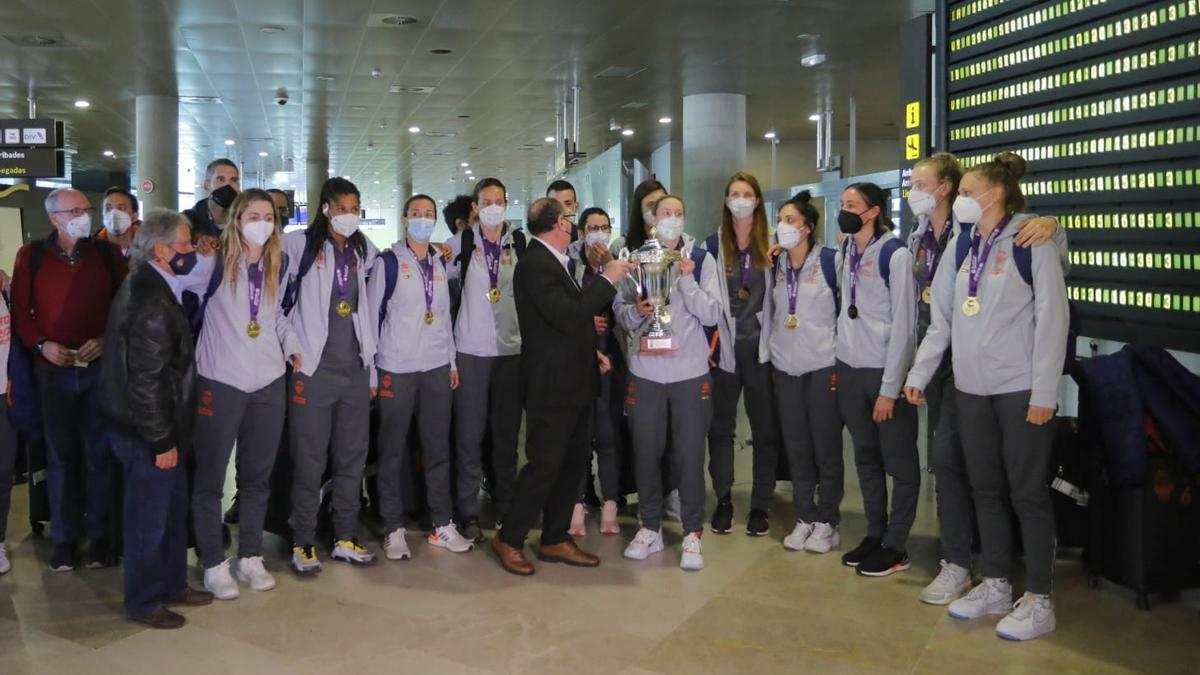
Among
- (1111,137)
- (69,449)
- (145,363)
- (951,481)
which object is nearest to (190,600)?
(145,363)

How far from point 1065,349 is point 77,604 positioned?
14.0ft

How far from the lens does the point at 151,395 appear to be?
12.4 feet

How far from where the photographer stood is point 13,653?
3.72 metres

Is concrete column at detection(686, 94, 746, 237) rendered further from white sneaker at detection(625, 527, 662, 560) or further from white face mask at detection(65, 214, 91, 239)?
white face mask at detection(65, 214, 91, 239)

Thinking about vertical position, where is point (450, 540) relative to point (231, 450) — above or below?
below

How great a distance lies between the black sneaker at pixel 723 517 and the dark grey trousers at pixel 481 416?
1.13 m

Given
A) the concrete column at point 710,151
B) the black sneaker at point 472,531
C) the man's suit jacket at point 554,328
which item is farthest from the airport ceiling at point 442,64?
the black sneaker at point 472,531

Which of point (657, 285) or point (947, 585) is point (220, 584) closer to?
point (657, 285)

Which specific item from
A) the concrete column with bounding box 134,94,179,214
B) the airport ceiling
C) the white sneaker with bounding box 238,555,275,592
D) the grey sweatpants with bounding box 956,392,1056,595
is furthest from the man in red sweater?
the concrete column with bounding box 134,94,179,214

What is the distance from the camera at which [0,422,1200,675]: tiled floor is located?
143 inches

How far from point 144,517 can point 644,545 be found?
2293 mm

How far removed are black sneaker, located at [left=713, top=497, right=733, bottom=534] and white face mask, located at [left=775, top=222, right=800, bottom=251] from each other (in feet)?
4.79

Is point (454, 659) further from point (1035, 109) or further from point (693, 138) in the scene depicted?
point (693, 138)

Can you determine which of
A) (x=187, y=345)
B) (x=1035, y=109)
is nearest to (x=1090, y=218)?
(x=1035, y=109)
